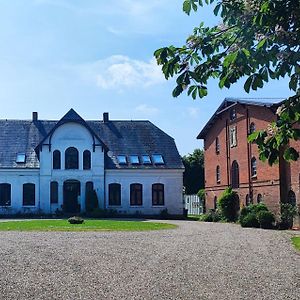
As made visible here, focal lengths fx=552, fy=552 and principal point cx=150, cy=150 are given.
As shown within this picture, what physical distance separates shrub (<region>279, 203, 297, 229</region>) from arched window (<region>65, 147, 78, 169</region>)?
2169 cm

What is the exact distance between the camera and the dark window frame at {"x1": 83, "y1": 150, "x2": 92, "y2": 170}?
47.8m

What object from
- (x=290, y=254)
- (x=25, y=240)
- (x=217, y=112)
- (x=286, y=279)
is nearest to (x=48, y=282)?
(x=286, y=279)

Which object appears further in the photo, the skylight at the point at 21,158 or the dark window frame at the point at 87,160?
the dark window frame at the point at 87,160

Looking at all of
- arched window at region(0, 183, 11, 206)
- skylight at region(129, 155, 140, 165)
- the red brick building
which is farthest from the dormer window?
arched window at region(0, 183, 11, 206)

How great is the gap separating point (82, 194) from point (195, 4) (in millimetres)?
43584

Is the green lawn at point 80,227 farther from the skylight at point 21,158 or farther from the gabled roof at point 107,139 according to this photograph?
the gabled roof at point 107,139

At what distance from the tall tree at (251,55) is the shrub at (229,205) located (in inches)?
1358

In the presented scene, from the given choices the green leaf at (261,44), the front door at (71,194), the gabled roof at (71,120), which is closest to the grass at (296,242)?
the green leaf at (261,44)

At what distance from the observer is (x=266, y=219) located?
1216 inches

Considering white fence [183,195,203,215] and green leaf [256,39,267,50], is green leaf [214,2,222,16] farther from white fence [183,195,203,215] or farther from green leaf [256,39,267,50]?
white fence [183,195,203,215]

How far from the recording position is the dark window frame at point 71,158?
47781 mm

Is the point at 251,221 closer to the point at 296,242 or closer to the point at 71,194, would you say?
the point at 296,242

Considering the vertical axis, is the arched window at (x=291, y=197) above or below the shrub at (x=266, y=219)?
above

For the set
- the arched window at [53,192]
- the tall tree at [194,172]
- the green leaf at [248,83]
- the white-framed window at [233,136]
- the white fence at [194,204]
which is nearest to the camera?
the green leaf at [248,83]
